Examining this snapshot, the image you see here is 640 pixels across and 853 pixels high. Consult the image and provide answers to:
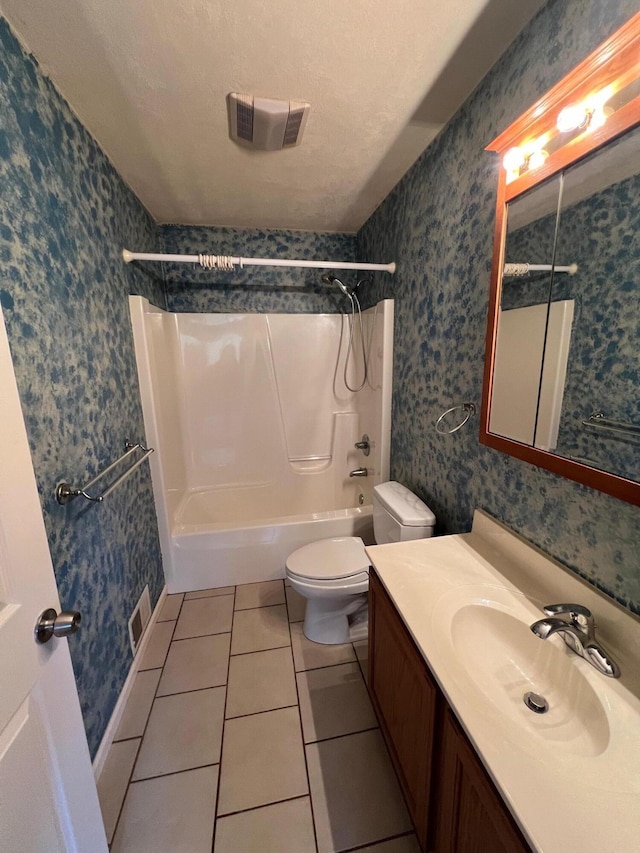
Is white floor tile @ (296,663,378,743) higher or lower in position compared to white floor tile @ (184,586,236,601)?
lower

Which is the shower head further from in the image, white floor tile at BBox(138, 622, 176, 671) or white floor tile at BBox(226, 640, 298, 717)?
white floor tile at BBox(138, 622, 176, 671)

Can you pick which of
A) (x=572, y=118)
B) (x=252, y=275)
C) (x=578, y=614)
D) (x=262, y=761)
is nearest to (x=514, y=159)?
(x=572, y=118)

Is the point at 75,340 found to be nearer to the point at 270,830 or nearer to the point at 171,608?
the point at 171,608

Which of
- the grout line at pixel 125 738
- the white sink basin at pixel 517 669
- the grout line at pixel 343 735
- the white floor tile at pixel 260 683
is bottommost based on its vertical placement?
the grout line at pixel 343 735

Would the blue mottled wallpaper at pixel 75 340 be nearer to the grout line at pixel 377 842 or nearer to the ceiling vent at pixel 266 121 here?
the ceiling vent at pixel 266 121

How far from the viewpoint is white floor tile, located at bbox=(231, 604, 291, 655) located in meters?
1.79

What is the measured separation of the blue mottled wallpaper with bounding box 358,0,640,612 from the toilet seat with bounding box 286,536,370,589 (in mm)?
469

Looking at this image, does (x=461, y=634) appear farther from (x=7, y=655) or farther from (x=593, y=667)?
(x=7, y=655)

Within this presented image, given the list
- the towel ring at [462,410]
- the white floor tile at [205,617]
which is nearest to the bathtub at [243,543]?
the white floor tile at [205,617]

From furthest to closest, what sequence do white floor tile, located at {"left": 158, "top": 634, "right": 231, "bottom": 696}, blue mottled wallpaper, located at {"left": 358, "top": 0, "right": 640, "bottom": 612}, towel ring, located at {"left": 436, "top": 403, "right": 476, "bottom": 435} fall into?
1. white floor tile, located at {"left": 158, "top": 634, "right": 231, "bottom": 696}
2. towel ring, located at {"left": 436, "top": 403, "right": 476, "bottom": 435}
3. blue mottled wallpaper, located at {"left": 358, "top": 0, "right": 640, "bottom": 612}

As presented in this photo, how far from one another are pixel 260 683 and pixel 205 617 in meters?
0.58

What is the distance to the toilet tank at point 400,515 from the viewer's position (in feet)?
5.00

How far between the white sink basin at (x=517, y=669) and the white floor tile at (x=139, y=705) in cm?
138

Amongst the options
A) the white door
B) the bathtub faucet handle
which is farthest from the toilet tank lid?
the white door
